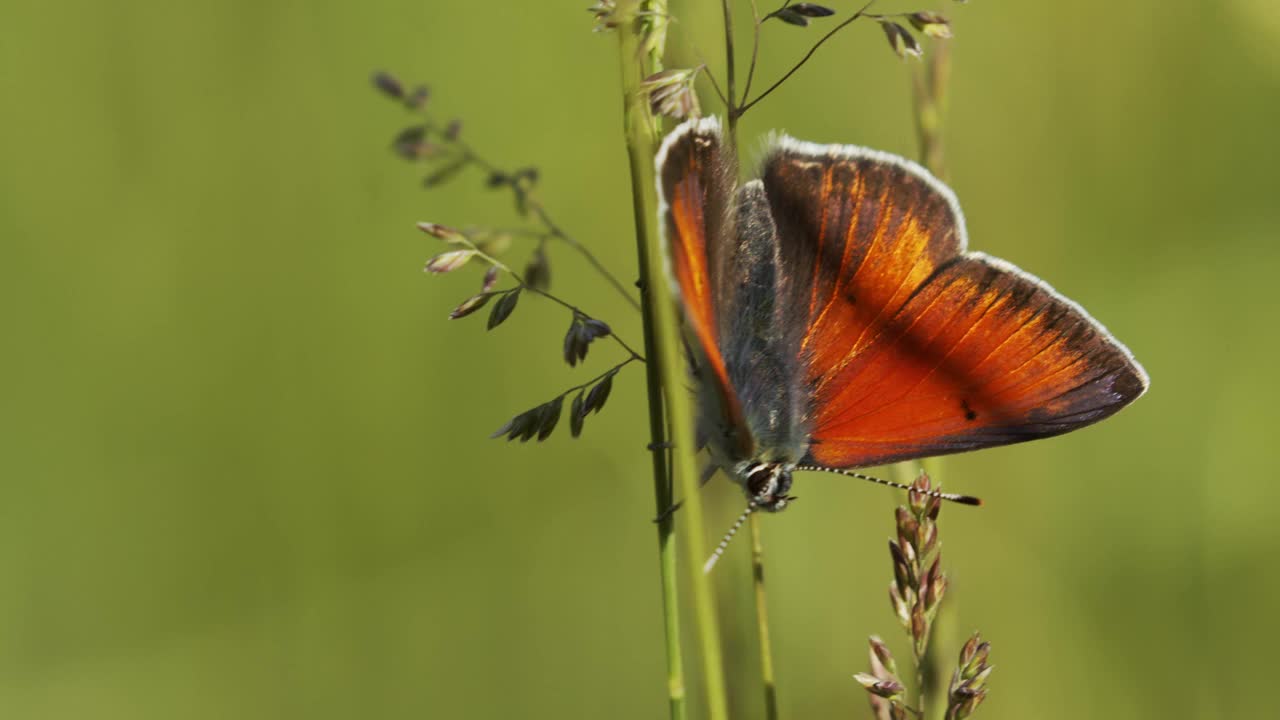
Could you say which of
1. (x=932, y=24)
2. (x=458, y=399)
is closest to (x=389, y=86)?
(x=932, y=24)

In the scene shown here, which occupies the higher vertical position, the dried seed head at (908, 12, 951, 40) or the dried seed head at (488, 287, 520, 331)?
the dried seed head at (908, 12, 951, 40)

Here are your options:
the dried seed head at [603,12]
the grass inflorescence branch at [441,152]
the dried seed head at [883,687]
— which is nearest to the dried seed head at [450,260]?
the grass inflorescence branch at [441,152]

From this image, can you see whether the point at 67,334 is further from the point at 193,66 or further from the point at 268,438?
the point at 193,66

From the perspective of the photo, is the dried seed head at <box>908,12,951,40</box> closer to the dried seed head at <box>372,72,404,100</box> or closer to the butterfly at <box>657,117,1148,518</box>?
the butterfly at <box>657,117,1148,518</box>

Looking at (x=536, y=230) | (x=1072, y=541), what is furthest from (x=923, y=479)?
(x=1072, y=541)

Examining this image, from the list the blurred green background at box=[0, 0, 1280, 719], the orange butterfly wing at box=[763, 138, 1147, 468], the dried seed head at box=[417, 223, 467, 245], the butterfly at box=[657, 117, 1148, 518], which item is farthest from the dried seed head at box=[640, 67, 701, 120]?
the blurred green background at box=[0, 0, 1280, 719]

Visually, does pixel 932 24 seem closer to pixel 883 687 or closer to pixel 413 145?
pixel 413 145

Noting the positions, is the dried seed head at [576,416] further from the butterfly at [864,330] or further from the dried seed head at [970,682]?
A: the dried seed head at [970,682]
